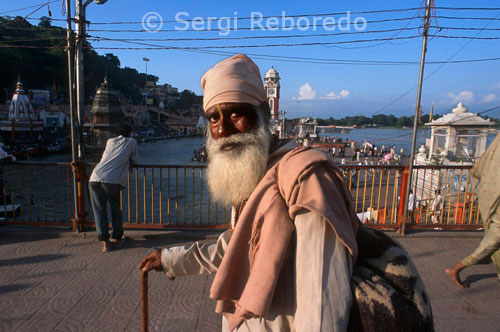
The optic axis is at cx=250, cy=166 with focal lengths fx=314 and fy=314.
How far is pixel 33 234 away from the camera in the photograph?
474cm

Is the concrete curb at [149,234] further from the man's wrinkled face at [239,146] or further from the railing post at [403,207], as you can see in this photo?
the man's wrinkled face at [239,146]

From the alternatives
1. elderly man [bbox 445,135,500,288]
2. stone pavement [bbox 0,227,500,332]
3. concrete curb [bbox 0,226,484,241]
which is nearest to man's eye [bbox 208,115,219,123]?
stone pavement [bbox 0,227,500,332]

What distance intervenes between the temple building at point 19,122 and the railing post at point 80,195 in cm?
3924

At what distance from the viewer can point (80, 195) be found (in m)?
4.91

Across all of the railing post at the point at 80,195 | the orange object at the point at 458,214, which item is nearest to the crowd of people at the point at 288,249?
the railing post at the point at 80,195

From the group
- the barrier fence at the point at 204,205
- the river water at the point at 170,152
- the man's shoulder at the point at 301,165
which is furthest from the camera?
the river water at the point at 170,152

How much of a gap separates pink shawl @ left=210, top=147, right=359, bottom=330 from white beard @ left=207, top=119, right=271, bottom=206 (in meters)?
0.26

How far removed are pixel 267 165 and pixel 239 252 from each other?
0.41 m

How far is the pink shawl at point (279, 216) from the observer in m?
0.89

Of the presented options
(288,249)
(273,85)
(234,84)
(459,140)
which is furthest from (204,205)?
(273,85)

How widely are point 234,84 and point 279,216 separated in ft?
2.14

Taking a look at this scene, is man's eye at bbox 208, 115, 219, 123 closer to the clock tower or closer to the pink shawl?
the pink shawl

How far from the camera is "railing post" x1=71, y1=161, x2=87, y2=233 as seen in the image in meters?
4.87

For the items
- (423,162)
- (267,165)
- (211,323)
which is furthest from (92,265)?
(423,162)
